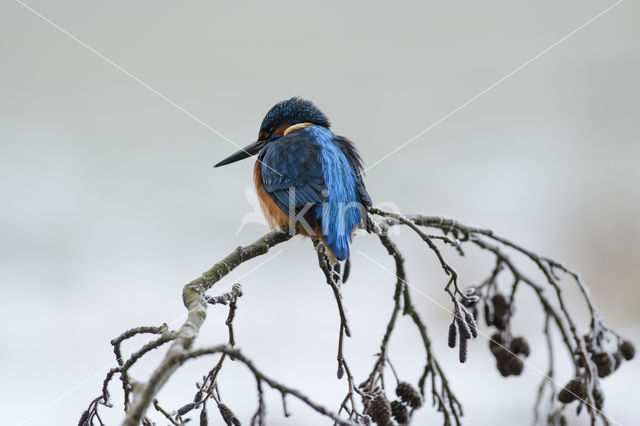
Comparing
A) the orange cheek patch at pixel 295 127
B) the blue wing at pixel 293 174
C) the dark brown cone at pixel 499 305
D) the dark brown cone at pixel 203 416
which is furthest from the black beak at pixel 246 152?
the dark brown cone at pixel 203 416

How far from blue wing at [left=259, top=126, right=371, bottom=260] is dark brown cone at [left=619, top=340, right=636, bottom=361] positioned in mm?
669

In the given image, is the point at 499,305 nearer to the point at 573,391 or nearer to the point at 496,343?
the point at 496,343

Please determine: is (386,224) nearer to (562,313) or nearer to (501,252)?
(501,252)

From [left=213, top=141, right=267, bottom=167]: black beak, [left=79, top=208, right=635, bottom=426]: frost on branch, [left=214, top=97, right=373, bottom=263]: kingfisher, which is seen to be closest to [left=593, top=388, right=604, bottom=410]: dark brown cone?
[left=79, top=208, right=635, bottom=426]: frost on branch

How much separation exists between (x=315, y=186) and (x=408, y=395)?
0.51m

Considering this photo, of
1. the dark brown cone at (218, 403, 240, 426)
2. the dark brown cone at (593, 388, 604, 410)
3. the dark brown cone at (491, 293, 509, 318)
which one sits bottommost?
the dark brown cone at (218, 403, 240, 426)

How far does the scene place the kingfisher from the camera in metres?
1.43

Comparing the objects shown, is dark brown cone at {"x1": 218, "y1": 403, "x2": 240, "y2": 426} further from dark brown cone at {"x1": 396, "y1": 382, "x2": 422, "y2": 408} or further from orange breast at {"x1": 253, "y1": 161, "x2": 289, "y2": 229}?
orange breast at {"x1": 253, "y1": 161, "x2": 289, "y2": 229}

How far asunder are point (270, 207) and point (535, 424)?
32.5 inches

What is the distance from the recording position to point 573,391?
1346 mm

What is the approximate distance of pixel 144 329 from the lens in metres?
0.86

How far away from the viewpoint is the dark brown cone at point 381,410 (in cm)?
114

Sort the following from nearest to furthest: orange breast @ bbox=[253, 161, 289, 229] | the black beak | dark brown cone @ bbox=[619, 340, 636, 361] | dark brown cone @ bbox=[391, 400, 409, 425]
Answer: dark brown cone @ bbox=[391, 400, 409, 425] → dark brown cone @ bbox=[619, 340, 636, 361] → orange breast @ bbox=[253, 161, 289, 229] → the black beak

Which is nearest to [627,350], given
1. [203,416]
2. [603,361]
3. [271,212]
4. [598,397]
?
[603,361]
